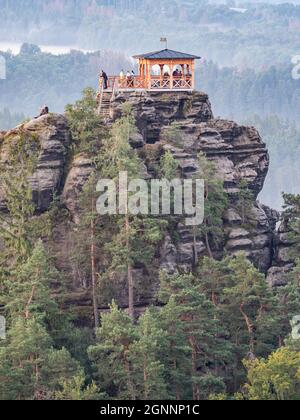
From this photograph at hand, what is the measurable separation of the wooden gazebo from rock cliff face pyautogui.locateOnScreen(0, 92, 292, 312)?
20.4 inches

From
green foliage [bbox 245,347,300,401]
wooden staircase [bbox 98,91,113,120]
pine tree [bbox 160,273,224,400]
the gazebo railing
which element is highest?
the gazebo railing

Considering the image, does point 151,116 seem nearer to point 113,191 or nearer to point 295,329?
point 113,191

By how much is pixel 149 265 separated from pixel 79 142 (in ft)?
20.1

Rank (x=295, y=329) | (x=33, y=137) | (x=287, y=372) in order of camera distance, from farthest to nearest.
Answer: (x=33, y=137) < (x=295, y=329) < (x=287, y=372)

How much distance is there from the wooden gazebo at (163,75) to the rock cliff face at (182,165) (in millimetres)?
517

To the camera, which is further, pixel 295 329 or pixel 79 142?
pixel 79 142

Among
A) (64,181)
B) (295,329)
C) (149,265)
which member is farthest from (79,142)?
(295,329)

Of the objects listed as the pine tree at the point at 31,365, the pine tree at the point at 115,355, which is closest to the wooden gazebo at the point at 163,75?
the pine tree at the point at 115,355

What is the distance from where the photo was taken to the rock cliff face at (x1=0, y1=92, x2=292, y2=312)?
209ft

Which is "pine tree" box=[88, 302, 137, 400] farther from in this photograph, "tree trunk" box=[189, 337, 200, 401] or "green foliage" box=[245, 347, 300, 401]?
"green foliage" box=[245, 347, 300, 401]

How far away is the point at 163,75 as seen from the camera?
226 ft

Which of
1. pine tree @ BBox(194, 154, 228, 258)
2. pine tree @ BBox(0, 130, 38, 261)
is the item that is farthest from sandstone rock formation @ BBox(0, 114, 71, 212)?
pine tree @ BBox(194, 154, 228, 258)

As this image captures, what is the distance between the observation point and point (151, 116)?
66.9m

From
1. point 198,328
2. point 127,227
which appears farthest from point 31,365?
point 127,227
